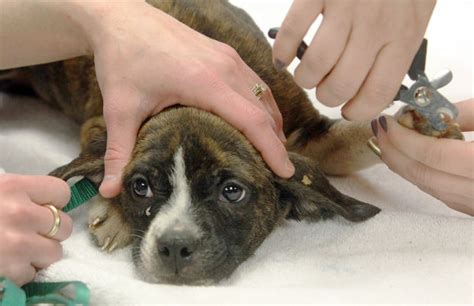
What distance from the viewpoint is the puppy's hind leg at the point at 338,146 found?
9.16 feet

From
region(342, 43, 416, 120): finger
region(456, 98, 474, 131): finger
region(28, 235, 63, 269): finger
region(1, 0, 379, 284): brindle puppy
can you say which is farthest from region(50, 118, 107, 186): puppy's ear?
region(456, 98, 474, 131): finger

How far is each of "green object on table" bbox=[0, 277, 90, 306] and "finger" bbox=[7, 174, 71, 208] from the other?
24cm

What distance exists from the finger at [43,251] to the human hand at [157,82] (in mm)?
339

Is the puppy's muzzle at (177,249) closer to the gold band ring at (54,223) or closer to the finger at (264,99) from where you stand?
the gold band ring at (54,223)

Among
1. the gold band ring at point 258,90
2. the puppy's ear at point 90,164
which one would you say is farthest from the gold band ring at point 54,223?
the gold band ring at point 258,90

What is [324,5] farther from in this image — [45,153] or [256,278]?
[45,153]

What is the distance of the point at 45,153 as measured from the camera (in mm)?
2840

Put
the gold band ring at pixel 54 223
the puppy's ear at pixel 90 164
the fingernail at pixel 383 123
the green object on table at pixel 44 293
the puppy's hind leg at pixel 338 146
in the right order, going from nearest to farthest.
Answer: the green object on table at pixel 44 293
the gold band ring at pixel 54 223
the fingernail at pixel 383 123
the puppy's ear at pixel 90 164
the puppy's hind leg at pixel 338 146

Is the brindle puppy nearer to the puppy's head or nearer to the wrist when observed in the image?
the puppy's head

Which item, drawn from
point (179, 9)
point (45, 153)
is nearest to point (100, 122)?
point (45, 153)

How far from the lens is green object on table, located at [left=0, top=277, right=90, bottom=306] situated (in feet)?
5.43

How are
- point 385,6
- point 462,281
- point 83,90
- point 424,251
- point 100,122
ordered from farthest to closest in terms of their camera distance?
point 83,90, point 100,122, point 424,251, point 462,281, point 385,6

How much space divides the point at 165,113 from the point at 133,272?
1.73ft

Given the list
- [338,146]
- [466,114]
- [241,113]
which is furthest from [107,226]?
[466,114]
